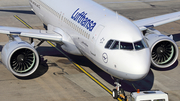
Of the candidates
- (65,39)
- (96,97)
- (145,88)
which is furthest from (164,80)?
(65,39)

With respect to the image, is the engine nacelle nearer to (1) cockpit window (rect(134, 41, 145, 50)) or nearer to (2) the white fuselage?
(2) the white fuselage

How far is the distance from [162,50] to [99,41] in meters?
6.56

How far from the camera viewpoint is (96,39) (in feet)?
57.3

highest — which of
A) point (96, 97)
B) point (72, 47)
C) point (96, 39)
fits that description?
point (96, 39)

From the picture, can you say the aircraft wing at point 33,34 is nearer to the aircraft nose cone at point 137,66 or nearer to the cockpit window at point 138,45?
the cockpit window at point 138,45

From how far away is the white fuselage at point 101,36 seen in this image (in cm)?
1559

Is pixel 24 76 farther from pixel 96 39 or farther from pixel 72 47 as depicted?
pixel 96 39

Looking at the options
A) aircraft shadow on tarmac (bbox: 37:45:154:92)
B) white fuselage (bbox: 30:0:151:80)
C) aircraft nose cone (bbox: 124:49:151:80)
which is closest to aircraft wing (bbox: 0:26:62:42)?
white fuselage (bbox: 30:0:151:80)

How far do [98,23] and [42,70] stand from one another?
6.23 m

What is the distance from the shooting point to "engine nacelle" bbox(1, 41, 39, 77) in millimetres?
19328

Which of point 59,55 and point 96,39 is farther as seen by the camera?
point 59,55

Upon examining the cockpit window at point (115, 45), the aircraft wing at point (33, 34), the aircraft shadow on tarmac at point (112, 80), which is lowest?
the aircraft shadow on tarmac at point (112, 80)

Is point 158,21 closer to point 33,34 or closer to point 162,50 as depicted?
point 162,50

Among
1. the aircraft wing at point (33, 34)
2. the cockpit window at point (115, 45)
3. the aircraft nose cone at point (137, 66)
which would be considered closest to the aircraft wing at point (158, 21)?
the aircraft wing at point (33, 34)
